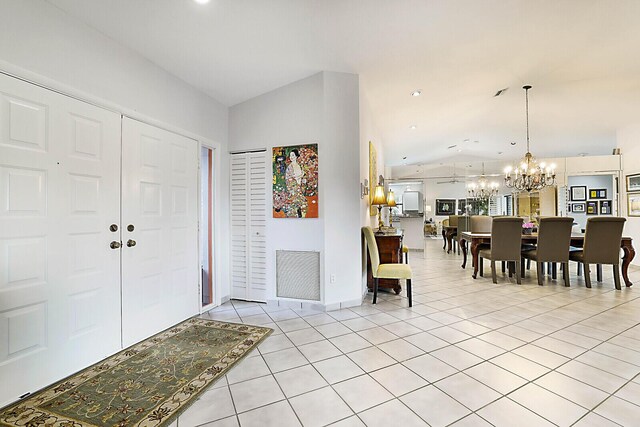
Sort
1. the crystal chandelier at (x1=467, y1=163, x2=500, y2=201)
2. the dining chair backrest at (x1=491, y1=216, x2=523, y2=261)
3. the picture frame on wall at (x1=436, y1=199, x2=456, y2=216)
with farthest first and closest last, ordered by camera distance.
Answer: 1. the picture frame on wall at (x1=436, y1=199, x2=456, y2=216)
2. the crystal chandelier at (x1=467, y1=163, x2=500, y2=201)
3. the dining chair backrest at (x1=491, y1=216, x2=523, y2=261)

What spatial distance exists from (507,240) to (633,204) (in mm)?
3403

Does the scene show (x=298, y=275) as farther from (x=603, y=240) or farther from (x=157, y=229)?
(x=603, y=240)

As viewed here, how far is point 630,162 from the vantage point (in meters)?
6.02

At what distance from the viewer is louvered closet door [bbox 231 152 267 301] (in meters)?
3.80

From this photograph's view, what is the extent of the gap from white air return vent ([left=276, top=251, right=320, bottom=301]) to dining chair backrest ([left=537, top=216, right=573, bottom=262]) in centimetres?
362

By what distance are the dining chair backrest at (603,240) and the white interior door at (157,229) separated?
5.54 m

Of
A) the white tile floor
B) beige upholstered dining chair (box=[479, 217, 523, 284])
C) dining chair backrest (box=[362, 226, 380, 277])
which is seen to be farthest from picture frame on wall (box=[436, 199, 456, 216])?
dining chair backrest (box=[362, 226, 380, 277])

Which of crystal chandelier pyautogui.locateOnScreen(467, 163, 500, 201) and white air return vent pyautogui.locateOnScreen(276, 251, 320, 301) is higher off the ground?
crystal chandelier pyautogui.locateOnScreen(467, 163, 500, 201)

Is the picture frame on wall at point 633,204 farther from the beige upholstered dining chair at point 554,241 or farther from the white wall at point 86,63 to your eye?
the white wall at point 86,63

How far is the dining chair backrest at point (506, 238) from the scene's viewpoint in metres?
4.71

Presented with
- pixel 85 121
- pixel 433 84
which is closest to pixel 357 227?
pixel 433 84

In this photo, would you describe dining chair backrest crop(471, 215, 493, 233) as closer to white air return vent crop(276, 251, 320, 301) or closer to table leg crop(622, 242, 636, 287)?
table leg crop(622, 242, 636, 287)

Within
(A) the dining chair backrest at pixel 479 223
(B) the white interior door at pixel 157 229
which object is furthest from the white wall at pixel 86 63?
(A) the dining chair backrest at pixel 479 223

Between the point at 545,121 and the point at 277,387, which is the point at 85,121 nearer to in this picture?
the point at 277,387
